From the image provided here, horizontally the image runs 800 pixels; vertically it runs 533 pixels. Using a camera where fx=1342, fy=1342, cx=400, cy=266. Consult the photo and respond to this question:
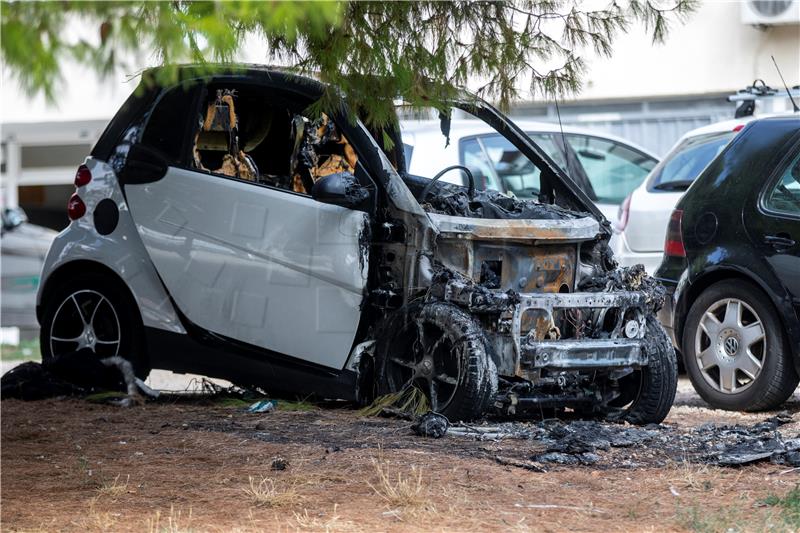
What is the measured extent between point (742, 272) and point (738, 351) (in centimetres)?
52

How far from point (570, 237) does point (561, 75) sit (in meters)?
1.25

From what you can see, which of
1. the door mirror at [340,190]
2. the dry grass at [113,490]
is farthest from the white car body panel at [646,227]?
the dry grass at [113,490]

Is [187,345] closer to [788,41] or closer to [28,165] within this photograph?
[788,41]

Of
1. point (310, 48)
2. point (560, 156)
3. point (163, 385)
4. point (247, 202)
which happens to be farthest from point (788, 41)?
point (310, 48)

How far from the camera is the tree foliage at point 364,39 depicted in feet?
11.6

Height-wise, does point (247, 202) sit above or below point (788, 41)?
below

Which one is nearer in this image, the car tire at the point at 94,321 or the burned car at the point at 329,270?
the burned car at the point at 329,270

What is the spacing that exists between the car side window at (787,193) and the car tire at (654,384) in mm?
1257

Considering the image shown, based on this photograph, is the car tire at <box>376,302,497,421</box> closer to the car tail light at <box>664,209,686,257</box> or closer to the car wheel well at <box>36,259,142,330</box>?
the car wheel well at <box>36,259,142,330</box>

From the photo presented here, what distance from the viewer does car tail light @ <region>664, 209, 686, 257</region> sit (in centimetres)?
903

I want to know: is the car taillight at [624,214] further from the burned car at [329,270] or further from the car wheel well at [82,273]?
the car wheel well at [82,273]

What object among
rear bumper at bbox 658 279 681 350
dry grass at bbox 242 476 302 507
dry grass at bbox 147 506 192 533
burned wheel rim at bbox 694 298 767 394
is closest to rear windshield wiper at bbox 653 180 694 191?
rear bumper at bbox 658 279 681 350

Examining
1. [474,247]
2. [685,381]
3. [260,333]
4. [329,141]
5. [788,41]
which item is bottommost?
[685,381]

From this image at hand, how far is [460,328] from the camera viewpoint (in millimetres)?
6930
